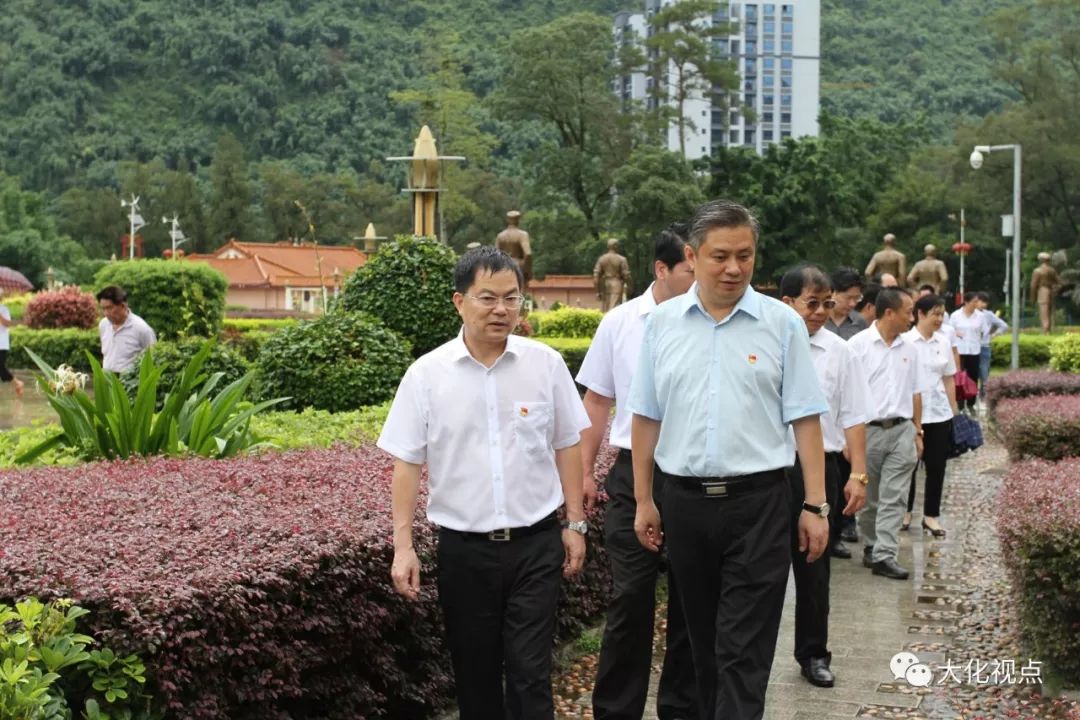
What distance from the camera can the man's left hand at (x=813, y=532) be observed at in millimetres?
4281

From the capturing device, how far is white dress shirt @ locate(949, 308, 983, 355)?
18.2 metres

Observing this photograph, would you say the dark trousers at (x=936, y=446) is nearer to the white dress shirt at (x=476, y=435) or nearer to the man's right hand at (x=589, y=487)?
the man's right hand at (x=589, y=487)

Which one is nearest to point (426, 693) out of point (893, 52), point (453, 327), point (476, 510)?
point (476, 510)

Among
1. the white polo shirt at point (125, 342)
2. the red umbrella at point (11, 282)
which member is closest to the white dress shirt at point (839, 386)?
the white polo shirt at point (125, 342)

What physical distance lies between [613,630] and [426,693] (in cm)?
70

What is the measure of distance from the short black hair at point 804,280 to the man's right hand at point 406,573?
2682mm

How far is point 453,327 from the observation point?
12867 millimetres

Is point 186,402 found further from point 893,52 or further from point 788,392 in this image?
point 893,52

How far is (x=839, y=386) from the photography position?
20.7 ft

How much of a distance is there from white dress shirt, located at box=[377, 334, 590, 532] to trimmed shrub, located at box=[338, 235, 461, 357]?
8606mm

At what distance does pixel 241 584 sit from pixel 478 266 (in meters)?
1.13

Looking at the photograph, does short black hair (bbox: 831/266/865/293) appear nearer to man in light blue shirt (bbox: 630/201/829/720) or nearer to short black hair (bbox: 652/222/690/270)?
→ short black hair (bbox: 652/222/690/270)

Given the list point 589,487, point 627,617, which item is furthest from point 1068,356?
point 627,617

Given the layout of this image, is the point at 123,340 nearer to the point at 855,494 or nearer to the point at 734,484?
the point at 855,494
